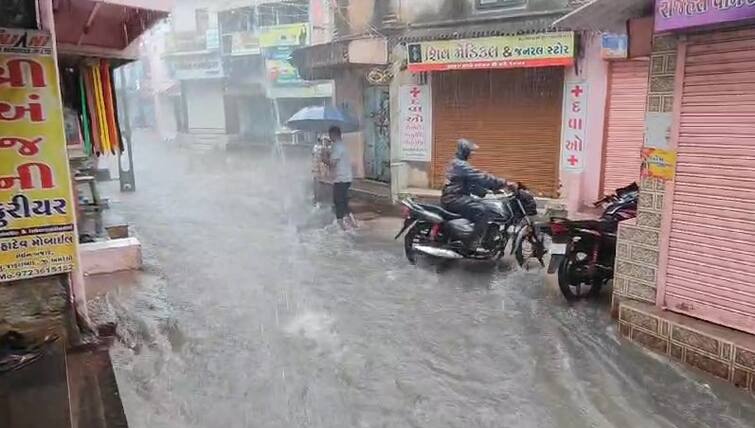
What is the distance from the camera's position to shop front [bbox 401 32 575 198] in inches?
426

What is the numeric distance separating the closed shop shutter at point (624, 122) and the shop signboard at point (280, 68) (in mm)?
18578

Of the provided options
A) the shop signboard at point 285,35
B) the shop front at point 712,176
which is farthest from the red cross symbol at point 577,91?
the shop signboard at point 285,35

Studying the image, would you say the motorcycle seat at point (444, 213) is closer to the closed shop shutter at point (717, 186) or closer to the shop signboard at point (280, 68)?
the closed shop shutter at point (717, 186)

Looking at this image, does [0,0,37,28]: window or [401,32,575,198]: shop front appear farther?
[401,32,575,198]: shop front

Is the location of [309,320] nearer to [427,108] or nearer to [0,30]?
[0,30]

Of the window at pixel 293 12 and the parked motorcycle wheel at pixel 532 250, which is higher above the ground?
the window at pixel 293 12

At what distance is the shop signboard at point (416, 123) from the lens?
515 inches

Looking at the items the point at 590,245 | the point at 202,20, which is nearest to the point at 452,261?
the point at 590,245

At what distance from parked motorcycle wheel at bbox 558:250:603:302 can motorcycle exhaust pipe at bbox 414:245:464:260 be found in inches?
65.5

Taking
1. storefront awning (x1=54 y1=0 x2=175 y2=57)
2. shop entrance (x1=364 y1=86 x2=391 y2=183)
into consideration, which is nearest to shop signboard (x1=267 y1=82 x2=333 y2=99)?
shop entrance (x1=364 y1=86 x2=391 y2=183)

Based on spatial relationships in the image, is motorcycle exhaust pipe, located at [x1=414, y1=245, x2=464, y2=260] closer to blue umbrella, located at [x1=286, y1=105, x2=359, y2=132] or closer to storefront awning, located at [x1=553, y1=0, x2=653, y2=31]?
storefront awning, located at [x1=553, y1=0, x2=653, y2=31]

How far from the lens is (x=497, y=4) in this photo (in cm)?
1154

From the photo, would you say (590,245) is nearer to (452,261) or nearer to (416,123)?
(452,261)

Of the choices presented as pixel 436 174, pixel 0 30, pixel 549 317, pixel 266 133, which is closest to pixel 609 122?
pixel 436 174
